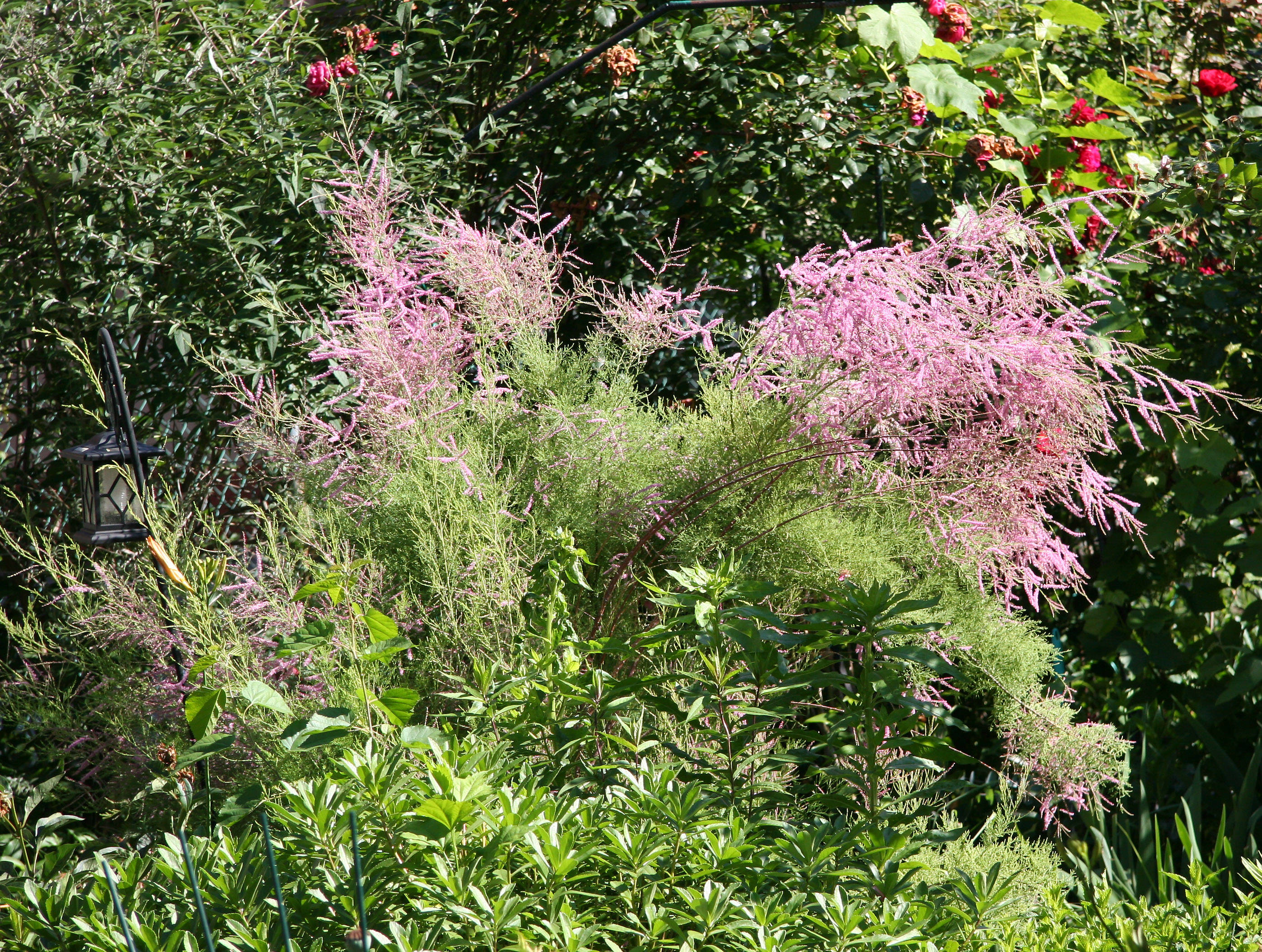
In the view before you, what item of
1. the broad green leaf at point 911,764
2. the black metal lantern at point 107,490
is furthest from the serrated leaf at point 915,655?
the black metal lantern at point 107,490

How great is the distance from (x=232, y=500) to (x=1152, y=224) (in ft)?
9.36

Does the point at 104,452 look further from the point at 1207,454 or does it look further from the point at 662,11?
the point at 1207,454

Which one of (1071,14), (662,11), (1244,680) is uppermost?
(662,11)

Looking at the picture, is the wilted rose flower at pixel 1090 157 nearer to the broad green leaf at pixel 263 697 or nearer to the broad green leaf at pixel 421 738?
the broad green leaf at pixel 421 738

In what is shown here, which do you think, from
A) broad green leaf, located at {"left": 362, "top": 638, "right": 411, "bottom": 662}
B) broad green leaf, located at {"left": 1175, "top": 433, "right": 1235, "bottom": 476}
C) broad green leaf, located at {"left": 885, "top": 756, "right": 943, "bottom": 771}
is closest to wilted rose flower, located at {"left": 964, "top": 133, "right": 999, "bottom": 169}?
broad green leaf, located at {"left": 1175, "top": 433, "right": 1235, "bottom": 476}

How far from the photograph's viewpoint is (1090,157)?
9.32 feet

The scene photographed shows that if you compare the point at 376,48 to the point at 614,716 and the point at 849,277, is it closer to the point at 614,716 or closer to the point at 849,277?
the point at 849,277

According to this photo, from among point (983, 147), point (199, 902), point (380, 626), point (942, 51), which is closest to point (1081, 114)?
point (983, 147)

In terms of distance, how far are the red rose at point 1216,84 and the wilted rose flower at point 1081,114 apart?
42 centimetres

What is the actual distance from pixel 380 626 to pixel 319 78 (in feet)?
6.37

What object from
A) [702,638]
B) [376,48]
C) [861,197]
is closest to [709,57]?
[861,197]

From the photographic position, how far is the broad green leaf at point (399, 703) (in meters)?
1.43

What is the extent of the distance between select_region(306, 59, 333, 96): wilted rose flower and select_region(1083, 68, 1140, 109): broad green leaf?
2165 mm

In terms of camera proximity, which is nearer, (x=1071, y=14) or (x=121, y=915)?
(x=121, y=915)
